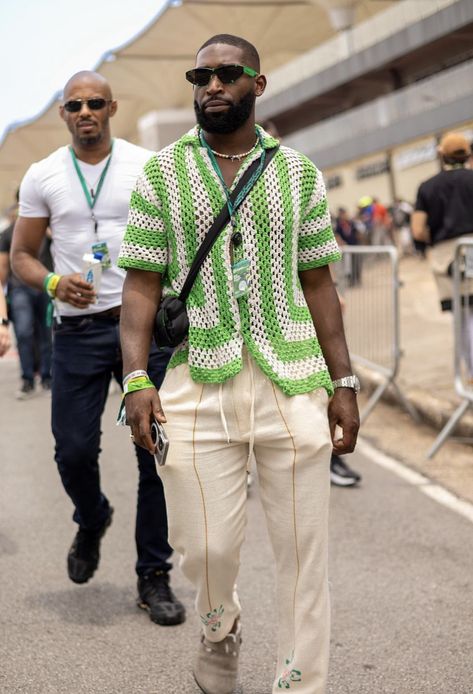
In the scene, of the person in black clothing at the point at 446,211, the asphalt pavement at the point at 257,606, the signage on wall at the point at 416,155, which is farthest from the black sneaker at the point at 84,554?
the signage on wall at the point at 416,155

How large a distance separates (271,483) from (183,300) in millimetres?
589

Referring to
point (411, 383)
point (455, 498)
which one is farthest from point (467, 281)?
point (411, 383)

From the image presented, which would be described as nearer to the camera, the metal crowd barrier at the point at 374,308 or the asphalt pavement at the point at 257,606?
the asphalt pavement at the point at 257,606

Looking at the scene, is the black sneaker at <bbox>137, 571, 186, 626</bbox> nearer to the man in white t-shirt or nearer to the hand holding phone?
the man in white t-shirt

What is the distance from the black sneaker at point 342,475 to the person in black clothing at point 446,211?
1777mm

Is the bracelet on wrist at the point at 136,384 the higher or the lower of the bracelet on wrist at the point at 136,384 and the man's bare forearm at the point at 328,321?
the lower

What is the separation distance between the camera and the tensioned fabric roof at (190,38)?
54969 millimetres

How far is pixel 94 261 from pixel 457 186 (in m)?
4.46

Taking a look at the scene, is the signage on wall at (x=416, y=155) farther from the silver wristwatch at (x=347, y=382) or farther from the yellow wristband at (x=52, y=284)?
the silver wristwatch at (x=347, y=382)

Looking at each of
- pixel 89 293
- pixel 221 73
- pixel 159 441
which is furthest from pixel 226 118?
pixel 89 293

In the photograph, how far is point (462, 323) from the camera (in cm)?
792

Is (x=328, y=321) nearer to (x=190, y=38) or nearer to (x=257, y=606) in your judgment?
(x=257, y=606)

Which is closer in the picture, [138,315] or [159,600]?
[138,315]

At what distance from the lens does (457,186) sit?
8266 mm
